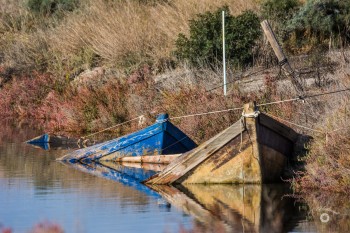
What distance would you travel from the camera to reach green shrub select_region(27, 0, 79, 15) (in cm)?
4534

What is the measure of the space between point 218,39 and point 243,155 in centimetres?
Answer: 1174

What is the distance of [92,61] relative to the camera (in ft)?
122

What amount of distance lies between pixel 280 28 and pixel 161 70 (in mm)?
3769

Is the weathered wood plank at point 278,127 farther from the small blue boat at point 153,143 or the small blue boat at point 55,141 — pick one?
the small blue boat at point 55,141

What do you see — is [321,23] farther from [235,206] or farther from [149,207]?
[149,207]

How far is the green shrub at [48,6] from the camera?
4534 cm

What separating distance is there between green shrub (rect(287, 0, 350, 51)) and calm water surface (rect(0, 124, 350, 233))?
436 inches

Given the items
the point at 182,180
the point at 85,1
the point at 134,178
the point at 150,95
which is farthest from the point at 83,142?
the point at 85,1

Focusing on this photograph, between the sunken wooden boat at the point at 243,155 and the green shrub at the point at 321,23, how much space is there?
11.6 meters

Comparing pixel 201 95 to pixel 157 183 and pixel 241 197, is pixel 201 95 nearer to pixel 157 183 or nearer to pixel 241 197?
pixel 157 183

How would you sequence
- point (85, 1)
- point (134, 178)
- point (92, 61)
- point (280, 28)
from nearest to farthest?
point (134, 178)
point (280, 28)
point (92, 61)
point (85, 1)

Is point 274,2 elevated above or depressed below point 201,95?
above

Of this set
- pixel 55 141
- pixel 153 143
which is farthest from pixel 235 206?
pixel 55 141

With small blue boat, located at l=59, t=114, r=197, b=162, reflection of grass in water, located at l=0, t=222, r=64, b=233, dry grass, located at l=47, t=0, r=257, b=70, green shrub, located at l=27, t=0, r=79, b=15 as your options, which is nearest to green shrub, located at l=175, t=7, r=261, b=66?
dry grass, located at l=47, t=0, r=257, b=70
